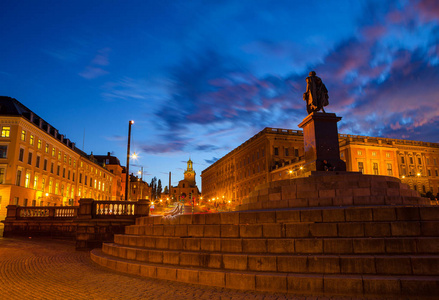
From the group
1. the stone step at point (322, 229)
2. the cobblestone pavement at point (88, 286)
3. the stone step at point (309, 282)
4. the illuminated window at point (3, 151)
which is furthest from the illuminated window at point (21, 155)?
the stone step at point (309, 282)

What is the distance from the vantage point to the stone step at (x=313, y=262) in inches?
253

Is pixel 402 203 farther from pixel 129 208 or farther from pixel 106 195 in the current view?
pixel 106 195

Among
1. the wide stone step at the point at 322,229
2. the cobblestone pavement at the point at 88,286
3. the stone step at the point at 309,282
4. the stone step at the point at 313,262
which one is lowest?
the cobblestone pavement at the point at 88,286

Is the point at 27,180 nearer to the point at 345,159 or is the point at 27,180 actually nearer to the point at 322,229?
the point at 322,229

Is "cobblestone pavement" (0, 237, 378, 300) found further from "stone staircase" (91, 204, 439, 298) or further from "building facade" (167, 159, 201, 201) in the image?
"building facade" (167, 159, 201, 201)

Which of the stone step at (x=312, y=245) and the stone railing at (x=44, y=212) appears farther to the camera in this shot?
the stone railing at (x=44, y=212)

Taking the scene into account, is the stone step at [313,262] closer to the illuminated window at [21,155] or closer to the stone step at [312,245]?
the stone step at [312,245]

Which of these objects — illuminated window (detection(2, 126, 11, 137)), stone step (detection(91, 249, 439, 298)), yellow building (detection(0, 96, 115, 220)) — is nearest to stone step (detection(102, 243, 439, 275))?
stone step (detection(91, 249, 439, 298))

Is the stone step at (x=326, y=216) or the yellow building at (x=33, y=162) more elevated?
the yellow building at (x=33, y=162)

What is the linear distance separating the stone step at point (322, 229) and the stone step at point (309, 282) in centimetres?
127

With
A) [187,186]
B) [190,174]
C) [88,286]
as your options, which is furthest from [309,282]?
[190,174]

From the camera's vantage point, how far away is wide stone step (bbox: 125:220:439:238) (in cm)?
729

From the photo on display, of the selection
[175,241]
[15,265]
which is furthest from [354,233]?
[15,265]

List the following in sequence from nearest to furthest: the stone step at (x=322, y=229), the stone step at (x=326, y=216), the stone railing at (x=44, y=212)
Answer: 1. the stone step at (x=322, y=229)
2. the stone step at (x=326, y=216)
3. the stone railing at (x=44, y=212)
